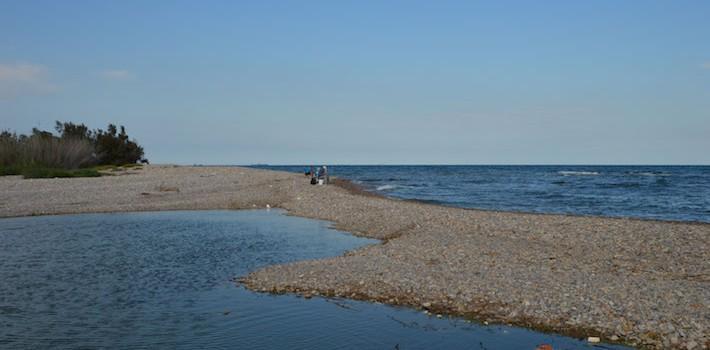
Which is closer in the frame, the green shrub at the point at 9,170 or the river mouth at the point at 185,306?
the river mouth at the point at 185,306

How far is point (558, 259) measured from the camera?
17500 mm

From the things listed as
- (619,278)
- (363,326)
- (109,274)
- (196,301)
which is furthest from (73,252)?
(619,278)

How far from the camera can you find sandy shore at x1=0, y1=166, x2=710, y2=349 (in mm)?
11195

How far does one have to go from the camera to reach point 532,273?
15031 mm

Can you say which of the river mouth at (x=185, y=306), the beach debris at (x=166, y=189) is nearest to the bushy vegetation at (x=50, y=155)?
the beach debris at (x=166, y=189)

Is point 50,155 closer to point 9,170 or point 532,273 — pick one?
point 9,170

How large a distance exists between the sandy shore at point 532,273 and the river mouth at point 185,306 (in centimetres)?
71

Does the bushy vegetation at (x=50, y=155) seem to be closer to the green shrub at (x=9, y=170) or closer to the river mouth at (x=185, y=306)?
the green shrub at (x=9, y=170)

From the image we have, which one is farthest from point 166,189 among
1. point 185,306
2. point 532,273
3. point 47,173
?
point 532,273

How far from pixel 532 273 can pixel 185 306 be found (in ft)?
28.0

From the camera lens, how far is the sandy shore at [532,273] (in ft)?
36.7

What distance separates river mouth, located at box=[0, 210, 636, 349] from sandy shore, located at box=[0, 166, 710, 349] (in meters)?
0.71

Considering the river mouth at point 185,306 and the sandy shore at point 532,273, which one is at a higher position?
the sandy shore at point 532,273

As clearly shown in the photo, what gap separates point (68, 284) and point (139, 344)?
19.4ft
